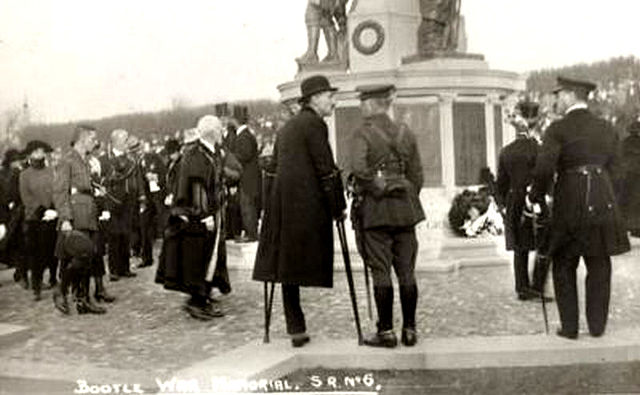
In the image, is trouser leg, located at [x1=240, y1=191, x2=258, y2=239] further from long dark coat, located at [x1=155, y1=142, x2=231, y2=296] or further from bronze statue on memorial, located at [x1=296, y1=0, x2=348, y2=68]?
long dark coat, located at [x1=155, y1=142, x2=231, y2=296]

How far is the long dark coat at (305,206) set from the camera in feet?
20.7

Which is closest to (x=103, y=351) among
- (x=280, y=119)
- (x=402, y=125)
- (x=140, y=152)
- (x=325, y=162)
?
(x=325, y=162)

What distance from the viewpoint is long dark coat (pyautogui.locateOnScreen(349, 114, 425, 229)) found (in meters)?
6.21

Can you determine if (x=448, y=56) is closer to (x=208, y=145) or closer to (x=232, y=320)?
(x=208, y=145)

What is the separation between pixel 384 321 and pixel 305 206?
89cm

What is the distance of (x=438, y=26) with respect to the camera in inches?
476

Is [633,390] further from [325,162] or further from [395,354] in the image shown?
[325,162]

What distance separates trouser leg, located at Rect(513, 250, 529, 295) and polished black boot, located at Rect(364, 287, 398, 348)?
2.32m

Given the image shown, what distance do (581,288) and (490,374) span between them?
9.68 ft

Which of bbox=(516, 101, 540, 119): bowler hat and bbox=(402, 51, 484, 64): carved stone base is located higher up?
bbox=(402, 51, 484, 64): carved stone base

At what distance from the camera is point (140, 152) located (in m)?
11.9

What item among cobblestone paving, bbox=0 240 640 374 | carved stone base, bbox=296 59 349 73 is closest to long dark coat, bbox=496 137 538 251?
cobblestone paving, bbox=0 240 640 374

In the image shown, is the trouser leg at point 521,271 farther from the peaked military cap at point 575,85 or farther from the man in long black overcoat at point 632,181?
the man in long black overcoat at point 632,181

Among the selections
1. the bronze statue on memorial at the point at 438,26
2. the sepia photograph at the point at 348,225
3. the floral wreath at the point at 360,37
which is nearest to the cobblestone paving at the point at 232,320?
the sepia photograph at the point at 348,225
